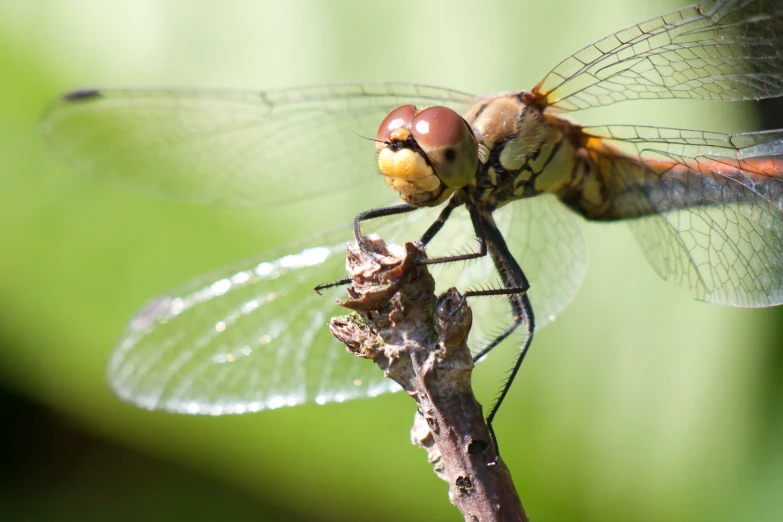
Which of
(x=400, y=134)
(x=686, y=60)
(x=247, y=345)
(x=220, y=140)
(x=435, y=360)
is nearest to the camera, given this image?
(x=435, y=360)

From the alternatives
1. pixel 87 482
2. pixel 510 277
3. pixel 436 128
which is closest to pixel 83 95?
pixel 436 128

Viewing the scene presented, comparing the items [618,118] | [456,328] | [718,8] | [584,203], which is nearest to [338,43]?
[618,118]

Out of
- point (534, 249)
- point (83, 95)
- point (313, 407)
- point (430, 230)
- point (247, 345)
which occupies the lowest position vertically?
point (313, 407)

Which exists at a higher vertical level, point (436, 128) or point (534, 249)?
point (436, 128)

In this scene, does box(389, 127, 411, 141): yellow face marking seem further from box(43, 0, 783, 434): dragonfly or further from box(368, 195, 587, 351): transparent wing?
box(368, 195, 587, 351): transparent wing

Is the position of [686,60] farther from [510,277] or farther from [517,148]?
[510,277]

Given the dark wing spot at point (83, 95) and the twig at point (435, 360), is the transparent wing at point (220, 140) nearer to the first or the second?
the dark wing spot at point (83, 95)

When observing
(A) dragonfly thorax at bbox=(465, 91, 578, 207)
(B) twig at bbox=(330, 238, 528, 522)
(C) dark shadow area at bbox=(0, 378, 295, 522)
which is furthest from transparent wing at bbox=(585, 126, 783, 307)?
(C) dark shadow area at bbox=(0, 378, 295, 522)
